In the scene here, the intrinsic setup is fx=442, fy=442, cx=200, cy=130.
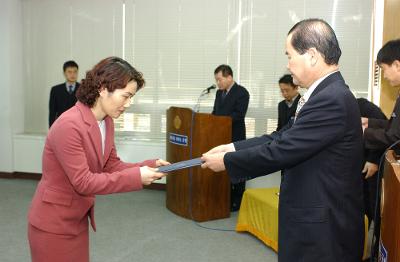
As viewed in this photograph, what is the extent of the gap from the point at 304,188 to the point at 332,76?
15.9 inches

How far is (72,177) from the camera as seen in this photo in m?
1.54

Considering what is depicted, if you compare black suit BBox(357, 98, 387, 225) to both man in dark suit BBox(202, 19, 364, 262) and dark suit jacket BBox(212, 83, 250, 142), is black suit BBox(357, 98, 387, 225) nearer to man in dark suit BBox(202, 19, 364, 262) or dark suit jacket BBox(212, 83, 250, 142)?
man in dark suit BBox(202, 19, 364, 262)

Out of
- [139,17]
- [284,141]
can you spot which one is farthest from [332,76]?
[139,17]

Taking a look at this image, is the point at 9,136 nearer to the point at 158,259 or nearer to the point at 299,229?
the point at 158,259

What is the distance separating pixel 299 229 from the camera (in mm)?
1532

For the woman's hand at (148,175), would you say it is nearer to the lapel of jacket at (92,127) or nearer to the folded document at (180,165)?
the folded document at (180,165)

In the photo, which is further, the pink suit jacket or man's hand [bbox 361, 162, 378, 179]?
man's hand [bbox 361, 162, 378, 179]

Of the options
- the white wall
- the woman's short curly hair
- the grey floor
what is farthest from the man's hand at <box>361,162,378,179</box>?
the white wall

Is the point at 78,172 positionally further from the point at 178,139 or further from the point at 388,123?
the point at 178,139

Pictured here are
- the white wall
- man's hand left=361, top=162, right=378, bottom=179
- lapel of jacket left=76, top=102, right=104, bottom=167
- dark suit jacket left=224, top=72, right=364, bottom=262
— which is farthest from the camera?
the white wall

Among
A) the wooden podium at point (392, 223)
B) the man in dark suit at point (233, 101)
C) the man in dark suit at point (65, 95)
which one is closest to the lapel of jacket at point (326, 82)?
the wooden podium at point (392, 223)

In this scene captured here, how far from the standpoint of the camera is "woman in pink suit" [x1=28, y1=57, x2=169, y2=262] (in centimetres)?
156

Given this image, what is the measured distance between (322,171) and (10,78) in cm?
553

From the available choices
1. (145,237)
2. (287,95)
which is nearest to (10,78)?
(145,237)
